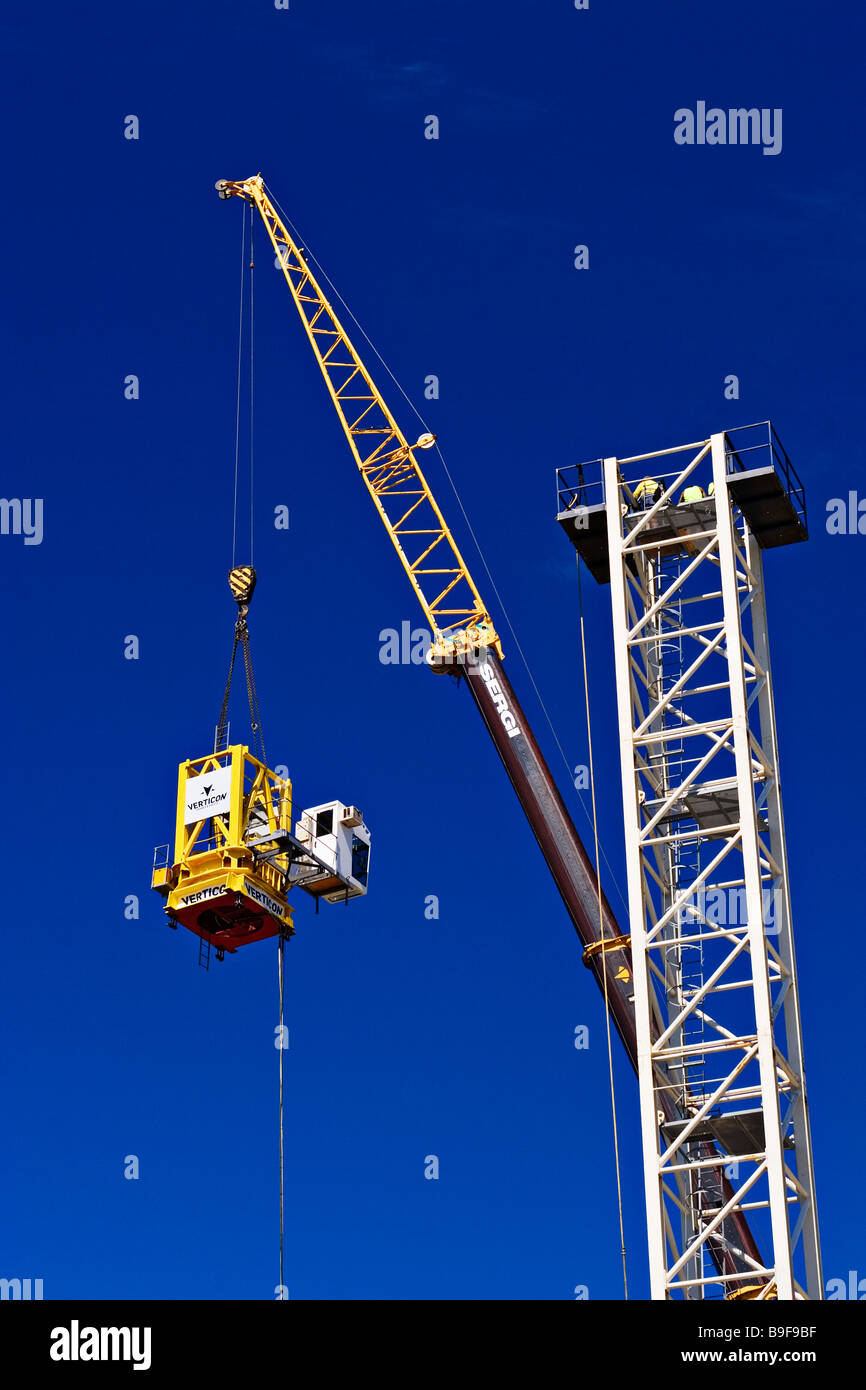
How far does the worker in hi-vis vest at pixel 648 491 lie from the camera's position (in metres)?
47.1

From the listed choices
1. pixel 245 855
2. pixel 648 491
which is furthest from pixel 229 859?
pixel 648 491

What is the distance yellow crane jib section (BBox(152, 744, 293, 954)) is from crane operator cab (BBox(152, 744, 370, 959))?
26 mm

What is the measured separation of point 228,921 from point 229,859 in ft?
6.72

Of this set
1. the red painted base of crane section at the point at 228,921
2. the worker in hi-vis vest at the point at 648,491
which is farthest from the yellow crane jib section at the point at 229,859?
the worker in hi-vis vest at the point at 648,491

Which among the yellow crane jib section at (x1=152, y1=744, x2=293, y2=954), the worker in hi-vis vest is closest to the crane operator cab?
the yellow crane jib section at (x1=152, y1=744, x2=293, y2=954)

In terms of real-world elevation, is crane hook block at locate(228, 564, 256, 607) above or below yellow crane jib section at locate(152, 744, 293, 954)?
above

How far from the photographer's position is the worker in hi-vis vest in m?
47.1

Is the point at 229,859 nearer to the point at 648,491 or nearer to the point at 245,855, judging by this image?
the point at 245,855

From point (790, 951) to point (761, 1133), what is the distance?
13.1ft

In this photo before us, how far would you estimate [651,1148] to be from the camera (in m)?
40.9

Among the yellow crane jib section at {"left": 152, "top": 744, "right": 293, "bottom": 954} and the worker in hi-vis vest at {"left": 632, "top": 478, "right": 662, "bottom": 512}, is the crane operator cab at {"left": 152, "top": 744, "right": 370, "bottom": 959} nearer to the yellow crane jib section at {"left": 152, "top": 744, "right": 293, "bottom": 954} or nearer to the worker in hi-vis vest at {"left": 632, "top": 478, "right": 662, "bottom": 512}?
the yellow crane jib section at {"left": 152, "top": 744, "right": 293, "bottom": 954}

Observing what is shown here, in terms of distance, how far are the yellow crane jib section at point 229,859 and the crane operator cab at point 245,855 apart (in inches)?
1.0

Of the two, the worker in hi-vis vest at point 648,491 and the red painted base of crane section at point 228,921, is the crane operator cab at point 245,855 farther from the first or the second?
the worker in hi-vis vest at point 648,491
